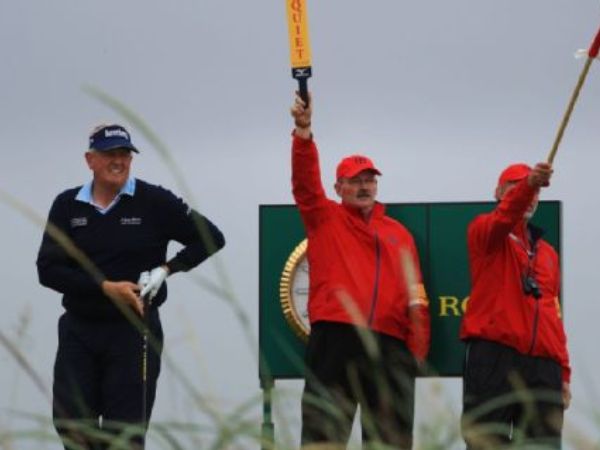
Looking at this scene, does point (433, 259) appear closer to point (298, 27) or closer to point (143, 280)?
point (143, 280)

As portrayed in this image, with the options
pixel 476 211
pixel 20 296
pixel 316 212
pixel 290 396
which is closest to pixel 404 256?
pixel 290 396

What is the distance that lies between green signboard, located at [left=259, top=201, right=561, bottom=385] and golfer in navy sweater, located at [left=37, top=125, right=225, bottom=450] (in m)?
0.82

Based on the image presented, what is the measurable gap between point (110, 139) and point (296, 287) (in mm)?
1073

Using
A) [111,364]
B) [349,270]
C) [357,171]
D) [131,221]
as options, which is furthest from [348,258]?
[111,364]

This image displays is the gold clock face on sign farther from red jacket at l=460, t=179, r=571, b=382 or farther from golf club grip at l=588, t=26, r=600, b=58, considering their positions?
golf club grip at l=588, t=26, r=600, b=58

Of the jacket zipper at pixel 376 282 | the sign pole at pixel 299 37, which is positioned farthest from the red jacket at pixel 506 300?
the sign pole at pixel 299 37

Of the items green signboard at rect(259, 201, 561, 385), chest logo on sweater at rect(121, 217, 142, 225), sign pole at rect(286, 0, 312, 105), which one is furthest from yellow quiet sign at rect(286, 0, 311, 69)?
green signboard at rect(259, 201, 561, 385)

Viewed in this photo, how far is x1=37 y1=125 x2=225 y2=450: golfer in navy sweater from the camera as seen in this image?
430 cm

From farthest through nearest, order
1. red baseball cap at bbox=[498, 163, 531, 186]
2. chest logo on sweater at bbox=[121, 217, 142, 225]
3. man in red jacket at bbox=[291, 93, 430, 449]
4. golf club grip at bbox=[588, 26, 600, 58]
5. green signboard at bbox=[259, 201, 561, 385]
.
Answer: green signboard at bbox=[259, 201, 561, 385]
red baseball cap at bbox=[498, 163, 531, 186]
man in red jacket at bbox=[291, 93, 430, 449]
chest logo on sweater at bbox=[121, 217, 142, 225]
golf club grip at bbox=[588, 26, 600, 58]

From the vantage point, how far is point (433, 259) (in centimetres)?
524

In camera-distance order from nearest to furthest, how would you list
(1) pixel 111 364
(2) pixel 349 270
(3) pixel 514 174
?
(1) pixel 111 364 < (2) pixel 349 270 < (3) pixel 514 174

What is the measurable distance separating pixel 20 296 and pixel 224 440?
13.3 ft

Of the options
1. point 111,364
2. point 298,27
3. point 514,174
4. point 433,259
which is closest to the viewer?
point 298,27

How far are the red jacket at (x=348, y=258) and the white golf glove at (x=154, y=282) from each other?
0.46 meters
